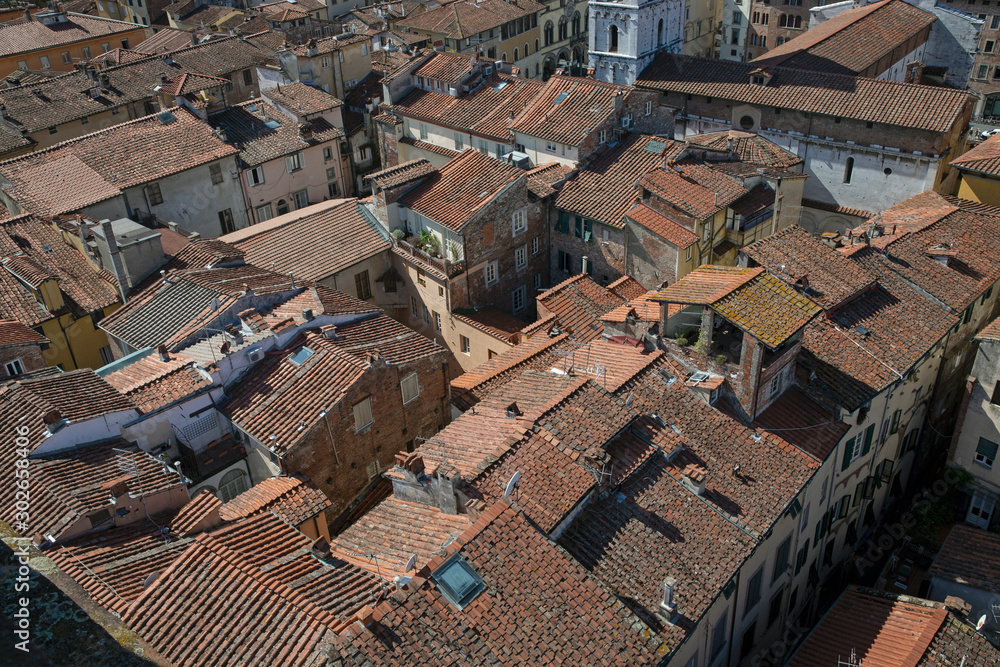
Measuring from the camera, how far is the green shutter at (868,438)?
102ft

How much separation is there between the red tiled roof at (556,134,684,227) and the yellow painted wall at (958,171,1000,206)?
1495cm

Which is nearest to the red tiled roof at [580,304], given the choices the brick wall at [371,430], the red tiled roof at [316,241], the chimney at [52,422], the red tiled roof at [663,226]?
the red tiled roof at [663,226]

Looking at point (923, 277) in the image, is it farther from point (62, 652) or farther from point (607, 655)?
point (62, 652)

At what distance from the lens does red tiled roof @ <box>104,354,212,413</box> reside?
28.8 meters

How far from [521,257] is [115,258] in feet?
66.5

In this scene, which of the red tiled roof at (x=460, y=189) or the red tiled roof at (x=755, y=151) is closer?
the red tiled roof at (x=460, y=189)

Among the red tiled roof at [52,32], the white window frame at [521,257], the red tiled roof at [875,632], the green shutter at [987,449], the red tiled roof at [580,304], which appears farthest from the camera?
the red tiled roof at [52,32]

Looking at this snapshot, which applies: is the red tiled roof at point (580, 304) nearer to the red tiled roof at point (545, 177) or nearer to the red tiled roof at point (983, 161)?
the red tiled roof at point (545, 177)

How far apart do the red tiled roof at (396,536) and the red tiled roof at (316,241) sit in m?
19.3

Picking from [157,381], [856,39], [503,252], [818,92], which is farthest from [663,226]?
[856,39]

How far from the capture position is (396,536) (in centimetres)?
2386

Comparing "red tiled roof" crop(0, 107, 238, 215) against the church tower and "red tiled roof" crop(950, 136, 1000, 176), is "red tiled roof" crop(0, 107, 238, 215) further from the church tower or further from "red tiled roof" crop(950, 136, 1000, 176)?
"red tiled roof" crop(950, 136, 1000, 176)

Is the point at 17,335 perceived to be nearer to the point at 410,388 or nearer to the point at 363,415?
the point at 363,415

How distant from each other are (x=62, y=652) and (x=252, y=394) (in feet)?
64.9
